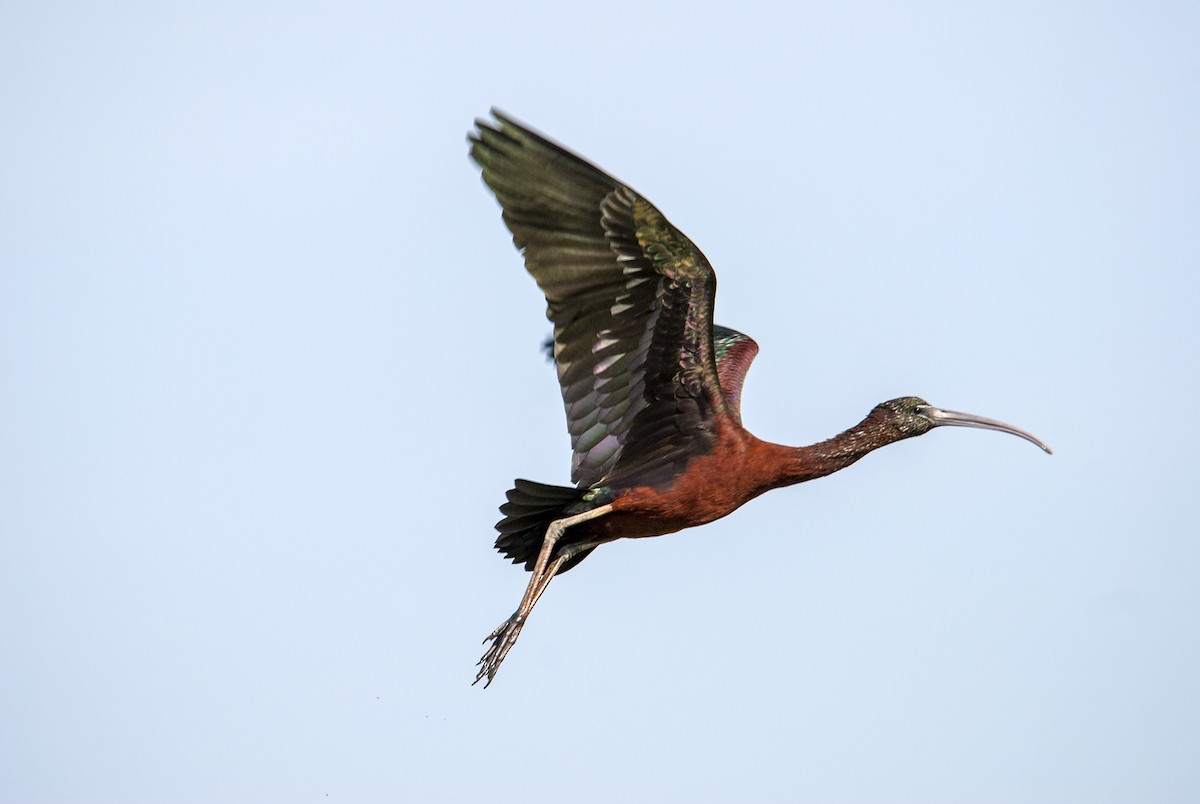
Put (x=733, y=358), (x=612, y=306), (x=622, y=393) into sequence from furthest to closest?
(x=733, y=358), (x=622, y=393), (x=612, y=306)

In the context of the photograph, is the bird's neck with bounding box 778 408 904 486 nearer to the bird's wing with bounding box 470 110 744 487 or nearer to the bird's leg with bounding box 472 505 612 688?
the bird's wing with bounding box 470 110 744 487

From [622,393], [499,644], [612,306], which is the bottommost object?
[499,644]

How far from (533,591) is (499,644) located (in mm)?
499

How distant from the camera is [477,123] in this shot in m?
10.3

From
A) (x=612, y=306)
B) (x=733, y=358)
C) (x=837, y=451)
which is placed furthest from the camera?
(x=733, y=358)

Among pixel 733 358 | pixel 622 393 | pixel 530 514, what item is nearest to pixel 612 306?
pixel 622 393

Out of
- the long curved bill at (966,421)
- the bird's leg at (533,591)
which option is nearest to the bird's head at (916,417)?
the long curved bill at (966,421)

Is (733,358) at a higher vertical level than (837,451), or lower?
higher

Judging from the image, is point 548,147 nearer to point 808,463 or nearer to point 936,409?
point 808,463

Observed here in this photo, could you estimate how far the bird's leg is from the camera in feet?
37.6

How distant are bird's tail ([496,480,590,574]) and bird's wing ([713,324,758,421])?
6.88 ft

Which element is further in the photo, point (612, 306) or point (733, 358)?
point (733, 358)

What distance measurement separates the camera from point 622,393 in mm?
11883

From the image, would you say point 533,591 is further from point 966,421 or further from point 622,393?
point 966,421
